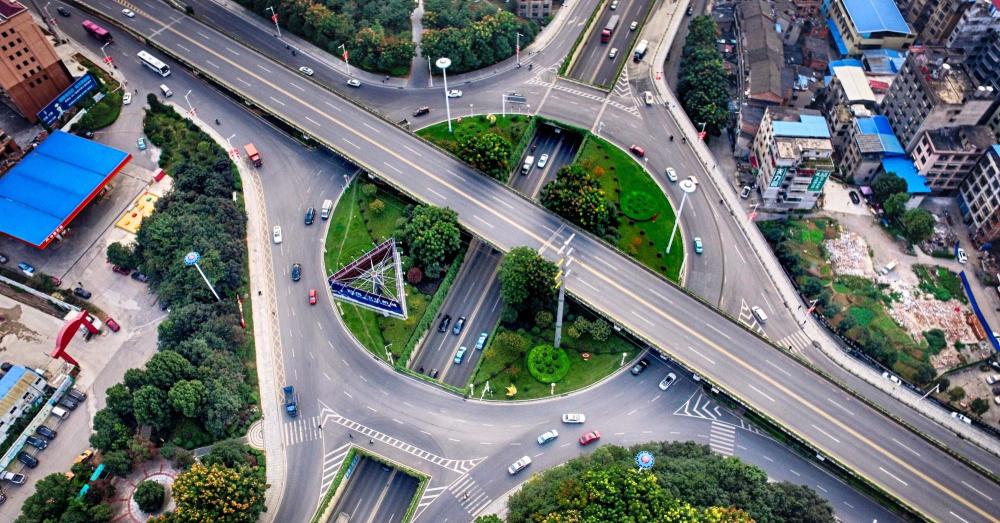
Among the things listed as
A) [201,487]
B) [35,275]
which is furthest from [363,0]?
[201,487]

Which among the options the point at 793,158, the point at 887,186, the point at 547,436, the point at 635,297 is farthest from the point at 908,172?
the point at 547,436

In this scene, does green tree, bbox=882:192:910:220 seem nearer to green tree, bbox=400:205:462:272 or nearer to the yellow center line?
the yellow center line

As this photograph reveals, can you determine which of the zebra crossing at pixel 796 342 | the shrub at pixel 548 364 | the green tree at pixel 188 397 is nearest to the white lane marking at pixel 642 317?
the shrub at pixel 548 364

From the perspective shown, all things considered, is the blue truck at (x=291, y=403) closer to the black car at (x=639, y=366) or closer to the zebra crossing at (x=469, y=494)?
the zebra crossing at (x=469, y=494)

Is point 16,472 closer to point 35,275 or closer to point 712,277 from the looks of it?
point 35,275

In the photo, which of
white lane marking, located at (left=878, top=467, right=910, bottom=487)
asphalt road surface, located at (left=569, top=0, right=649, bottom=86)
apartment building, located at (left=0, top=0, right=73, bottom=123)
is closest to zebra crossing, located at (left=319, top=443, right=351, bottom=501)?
white lane marking, located at (left=878, top=467, right=910, bottom=487)

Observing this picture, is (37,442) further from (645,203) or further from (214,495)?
(645,203)
